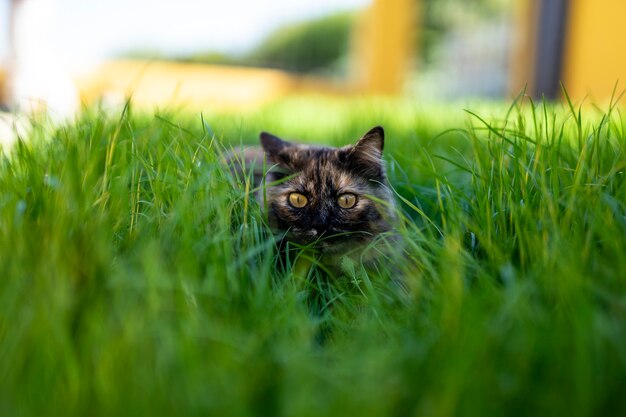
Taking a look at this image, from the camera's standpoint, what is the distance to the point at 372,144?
5.80ft

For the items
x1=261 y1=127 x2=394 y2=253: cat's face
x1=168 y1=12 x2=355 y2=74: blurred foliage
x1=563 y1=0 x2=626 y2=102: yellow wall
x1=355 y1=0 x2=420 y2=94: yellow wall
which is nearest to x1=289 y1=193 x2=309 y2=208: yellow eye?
x1=261 y1=127 x2=394 y2=253: cat's face

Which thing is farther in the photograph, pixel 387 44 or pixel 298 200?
pixel 387 44

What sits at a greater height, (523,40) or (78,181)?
(523,40)

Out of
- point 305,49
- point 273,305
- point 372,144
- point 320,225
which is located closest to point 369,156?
point 372,144

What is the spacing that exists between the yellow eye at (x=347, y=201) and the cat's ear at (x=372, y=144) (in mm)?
139

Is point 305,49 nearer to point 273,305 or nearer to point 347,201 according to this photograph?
point 347,201

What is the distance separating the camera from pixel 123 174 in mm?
1438

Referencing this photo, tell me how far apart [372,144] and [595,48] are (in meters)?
5.70

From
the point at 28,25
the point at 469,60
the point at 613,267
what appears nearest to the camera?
the point at 613,267

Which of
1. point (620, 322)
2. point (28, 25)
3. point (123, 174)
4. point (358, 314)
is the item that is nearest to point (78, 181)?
point (123, 174)

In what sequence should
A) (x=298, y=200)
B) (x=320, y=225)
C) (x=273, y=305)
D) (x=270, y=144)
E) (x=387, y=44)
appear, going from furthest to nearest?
1. (x=387, y=44)
2. (x=270, y=144)
3. (x=298, y=200)
4. (x=320, y=225)
5. (x=273, y=305)

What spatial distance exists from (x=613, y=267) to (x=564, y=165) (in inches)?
21.9

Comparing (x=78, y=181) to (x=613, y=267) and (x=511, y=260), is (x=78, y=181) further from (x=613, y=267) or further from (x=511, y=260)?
(x=613, y=267)

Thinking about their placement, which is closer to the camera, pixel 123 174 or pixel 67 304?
pixel 67 304
